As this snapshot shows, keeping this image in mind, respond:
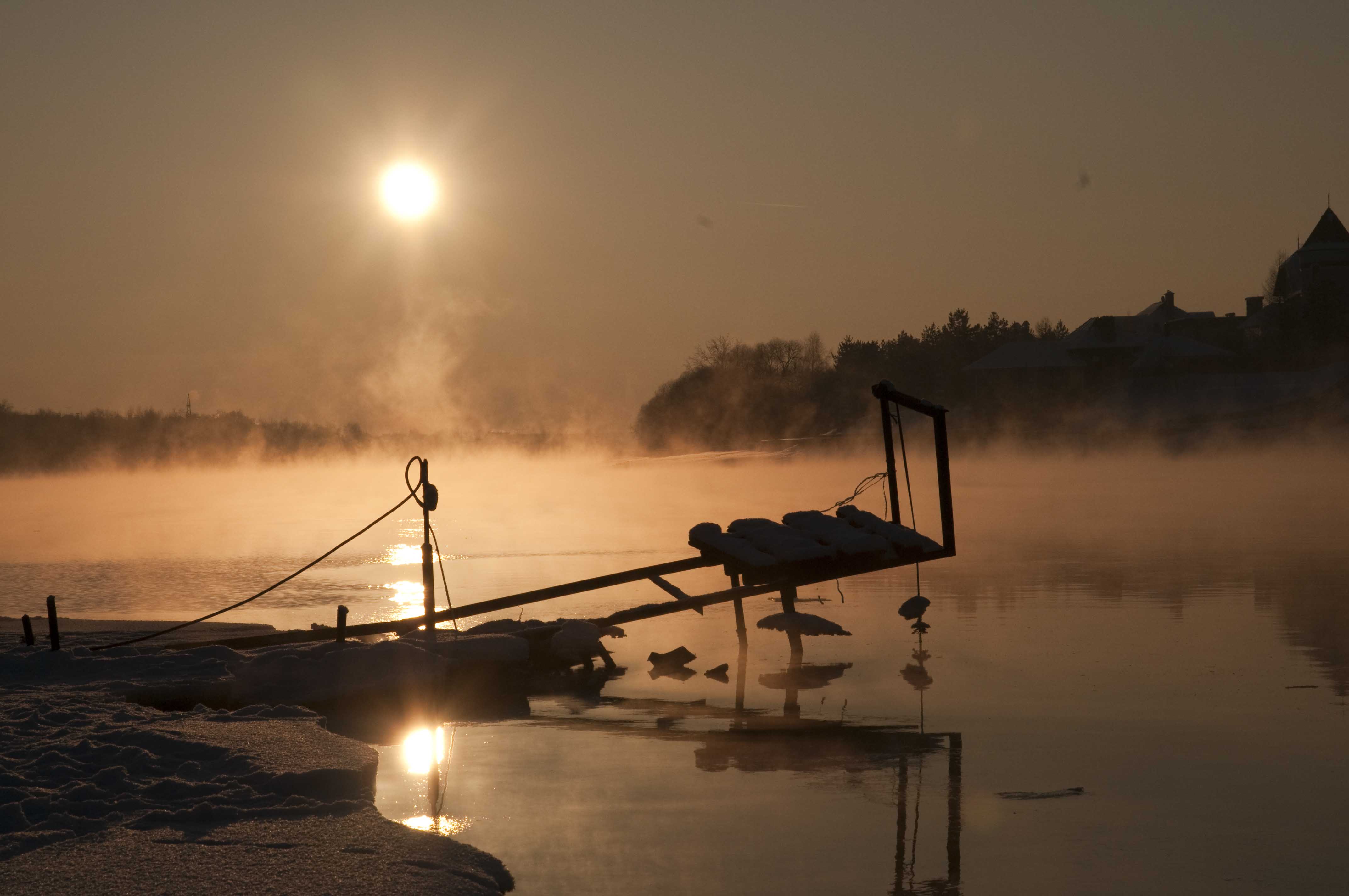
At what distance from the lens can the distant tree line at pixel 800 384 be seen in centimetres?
12725

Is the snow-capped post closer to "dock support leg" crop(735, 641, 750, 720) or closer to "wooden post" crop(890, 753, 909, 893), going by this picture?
"dock support leg" crop(735, 641, 750, 720)

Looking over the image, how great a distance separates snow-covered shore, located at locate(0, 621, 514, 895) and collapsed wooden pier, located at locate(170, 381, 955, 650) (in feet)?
12.3

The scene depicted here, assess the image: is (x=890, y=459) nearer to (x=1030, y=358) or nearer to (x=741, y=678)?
(x=741, y=678)

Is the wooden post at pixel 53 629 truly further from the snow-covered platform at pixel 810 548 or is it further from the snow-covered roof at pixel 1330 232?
the snow-covered roof at pixel 1330 232

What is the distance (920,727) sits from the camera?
1140 cm

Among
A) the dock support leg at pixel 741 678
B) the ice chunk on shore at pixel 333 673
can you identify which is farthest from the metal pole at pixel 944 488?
the ice chunk on shore at pixel 333 673

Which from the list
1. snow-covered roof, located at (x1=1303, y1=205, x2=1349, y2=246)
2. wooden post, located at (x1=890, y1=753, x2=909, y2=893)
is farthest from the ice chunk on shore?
snow-covered roof, located at (x1=1303, y1=205, x2=1349, y2=246)

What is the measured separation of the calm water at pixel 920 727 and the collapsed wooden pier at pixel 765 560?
1014 mm

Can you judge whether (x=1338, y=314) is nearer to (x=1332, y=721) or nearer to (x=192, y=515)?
(x=192, y=515)

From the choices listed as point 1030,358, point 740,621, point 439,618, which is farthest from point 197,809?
point 1030,358

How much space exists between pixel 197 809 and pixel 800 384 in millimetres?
139570

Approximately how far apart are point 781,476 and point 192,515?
3483 cm

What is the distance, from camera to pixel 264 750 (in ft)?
31.3

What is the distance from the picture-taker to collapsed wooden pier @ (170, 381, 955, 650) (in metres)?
14.8
